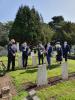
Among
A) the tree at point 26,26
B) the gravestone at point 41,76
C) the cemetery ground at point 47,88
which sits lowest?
the cemetery ground at point 47,88

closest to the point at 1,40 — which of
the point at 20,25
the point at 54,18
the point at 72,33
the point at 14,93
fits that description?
the point at 20,25

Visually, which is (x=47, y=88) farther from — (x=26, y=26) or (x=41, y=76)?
(x=26, y=26)

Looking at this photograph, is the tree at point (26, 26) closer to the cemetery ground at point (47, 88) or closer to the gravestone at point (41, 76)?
the cemetery ground at point (47, 88)

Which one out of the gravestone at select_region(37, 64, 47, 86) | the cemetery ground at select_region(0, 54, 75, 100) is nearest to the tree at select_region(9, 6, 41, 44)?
the cemetery ground at select_region(0, 54, 75, 100)

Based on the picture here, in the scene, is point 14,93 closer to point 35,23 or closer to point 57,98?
point 57,98

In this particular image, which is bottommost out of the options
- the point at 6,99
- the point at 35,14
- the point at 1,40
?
the point at 6,99

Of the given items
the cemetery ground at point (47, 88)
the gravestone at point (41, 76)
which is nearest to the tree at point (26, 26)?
the cemetery ground at point (47, 88)

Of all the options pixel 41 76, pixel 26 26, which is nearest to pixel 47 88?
pixel 41 76

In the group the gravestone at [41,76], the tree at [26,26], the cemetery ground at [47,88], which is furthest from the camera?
the tree at [26,26]

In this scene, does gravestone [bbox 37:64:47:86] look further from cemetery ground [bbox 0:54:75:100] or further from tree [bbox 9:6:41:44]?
tree [bbox 9:6:41:44]

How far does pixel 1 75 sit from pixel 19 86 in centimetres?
442

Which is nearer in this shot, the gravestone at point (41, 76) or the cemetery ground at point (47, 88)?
the cemetery ground at point (47, 88)

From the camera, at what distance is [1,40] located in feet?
255

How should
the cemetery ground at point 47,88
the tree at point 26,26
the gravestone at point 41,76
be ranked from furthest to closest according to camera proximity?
the tree at point 26,26 < the gravestone at point 41,76 < the cemetery ground at point 47,88
